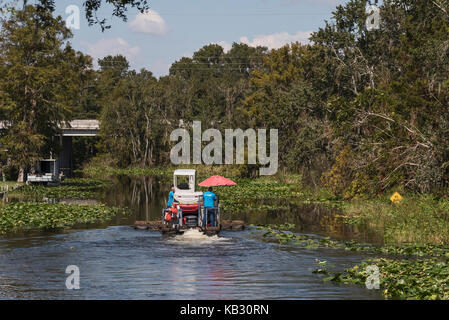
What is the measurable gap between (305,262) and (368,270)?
3.56m

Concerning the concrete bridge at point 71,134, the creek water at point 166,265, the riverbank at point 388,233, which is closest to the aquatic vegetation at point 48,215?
the creek water at point 166,265

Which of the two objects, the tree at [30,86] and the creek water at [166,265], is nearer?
the creek water at [166,265]

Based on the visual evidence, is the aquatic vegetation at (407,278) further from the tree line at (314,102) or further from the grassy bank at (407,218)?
the tree line at (314,102)

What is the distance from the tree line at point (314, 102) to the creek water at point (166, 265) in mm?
6573

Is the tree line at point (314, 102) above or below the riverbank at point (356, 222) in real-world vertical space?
above

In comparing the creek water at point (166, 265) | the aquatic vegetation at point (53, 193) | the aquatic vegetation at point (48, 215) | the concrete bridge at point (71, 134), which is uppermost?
the concrete bridge at point (71, 134)

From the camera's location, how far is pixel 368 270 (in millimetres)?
19875

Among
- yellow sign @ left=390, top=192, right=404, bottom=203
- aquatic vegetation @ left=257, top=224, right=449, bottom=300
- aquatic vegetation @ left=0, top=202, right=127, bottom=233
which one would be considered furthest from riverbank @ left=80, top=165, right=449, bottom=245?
aquatic vegetation @ left=0, top=202, right=127, bottom=233

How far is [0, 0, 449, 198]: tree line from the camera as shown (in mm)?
35438

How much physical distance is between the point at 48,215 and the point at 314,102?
26689 mm

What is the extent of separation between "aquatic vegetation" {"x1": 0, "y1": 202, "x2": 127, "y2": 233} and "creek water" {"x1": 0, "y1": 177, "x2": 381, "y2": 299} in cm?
189

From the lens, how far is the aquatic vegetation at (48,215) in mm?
32625

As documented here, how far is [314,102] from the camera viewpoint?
5544 cm
